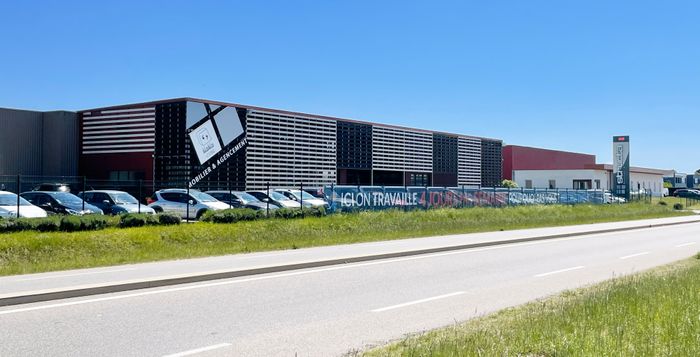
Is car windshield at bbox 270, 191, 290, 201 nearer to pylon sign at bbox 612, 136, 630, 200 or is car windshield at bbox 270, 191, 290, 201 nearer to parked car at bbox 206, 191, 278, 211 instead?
parked car at bbox 206, 191, 278, 211

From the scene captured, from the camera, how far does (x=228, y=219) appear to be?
24203 mm

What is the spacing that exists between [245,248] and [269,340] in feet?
40.8

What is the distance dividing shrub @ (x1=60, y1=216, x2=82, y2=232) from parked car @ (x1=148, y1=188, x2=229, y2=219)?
8687 mm

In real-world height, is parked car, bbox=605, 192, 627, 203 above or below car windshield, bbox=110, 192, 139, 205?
below

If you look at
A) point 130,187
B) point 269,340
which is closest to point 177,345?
point 269,340

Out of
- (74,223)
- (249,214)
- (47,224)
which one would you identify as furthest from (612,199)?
(47,224)

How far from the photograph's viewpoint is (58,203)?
2408 centimetres

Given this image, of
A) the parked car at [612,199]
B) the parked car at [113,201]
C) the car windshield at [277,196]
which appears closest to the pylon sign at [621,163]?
the parked car at [612,199]

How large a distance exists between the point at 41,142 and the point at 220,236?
31618mm

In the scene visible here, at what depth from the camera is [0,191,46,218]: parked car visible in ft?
70.0

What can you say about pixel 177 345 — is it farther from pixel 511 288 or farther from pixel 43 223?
pixel 43 223

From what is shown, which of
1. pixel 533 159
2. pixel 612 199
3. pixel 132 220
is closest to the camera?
pixel 132 220

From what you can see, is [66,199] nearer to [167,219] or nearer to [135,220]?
[135,220]

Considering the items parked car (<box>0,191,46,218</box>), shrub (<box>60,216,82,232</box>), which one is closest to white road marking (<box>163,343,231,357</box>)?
shrub (<box>60,216,82,232</box>)
